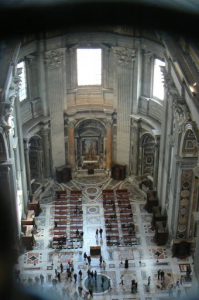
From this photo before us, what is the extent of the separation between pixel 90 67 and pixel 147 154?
6.18 meters

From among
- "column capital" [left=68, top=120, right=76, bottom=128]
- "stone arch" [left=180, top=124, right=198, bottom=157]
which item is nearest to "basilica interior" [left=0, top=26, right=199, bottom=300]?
"stone arch" [left=180, top=124, right=198, bottom=157]

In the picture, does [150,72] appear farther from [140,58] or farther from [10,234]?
[10,234]

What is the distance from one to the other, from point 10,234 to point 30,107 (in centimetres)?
2574

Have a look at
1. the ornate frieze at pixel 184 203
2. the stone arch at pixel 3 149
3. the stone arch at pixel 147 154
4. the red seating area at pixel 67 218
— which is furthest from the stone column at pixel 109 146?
the stone arch at pixel 3 149

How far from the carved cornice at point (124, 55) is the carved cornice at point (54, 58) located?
2.94 metres

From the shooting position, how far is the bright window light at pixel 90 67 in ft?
92.5

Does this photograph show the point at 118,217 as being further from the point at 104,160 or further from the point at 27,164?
the point at 27,164

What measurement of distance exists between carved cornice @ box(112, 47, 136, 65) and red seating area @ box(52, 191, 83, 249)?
817cm

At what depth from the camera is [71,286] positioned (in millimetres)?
22844

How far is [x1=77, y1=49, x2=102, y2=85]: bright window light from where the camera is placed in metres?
28.2

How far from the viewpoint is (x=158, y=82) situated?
89.4 feet

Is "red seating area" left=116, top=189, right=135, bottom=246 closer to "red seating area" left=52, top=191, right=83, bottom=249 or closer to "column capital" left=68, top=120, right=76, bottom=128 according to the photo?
"red seating area" left=52, top=191, right=83, bottom=249

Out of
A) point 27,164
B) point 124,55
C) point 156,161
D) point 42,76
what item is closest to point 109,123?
point 156,161

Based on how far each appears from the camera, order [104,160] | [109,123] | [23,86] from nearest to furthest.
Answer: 1. [23,86]
2. [109,123]
3. [104,160]
